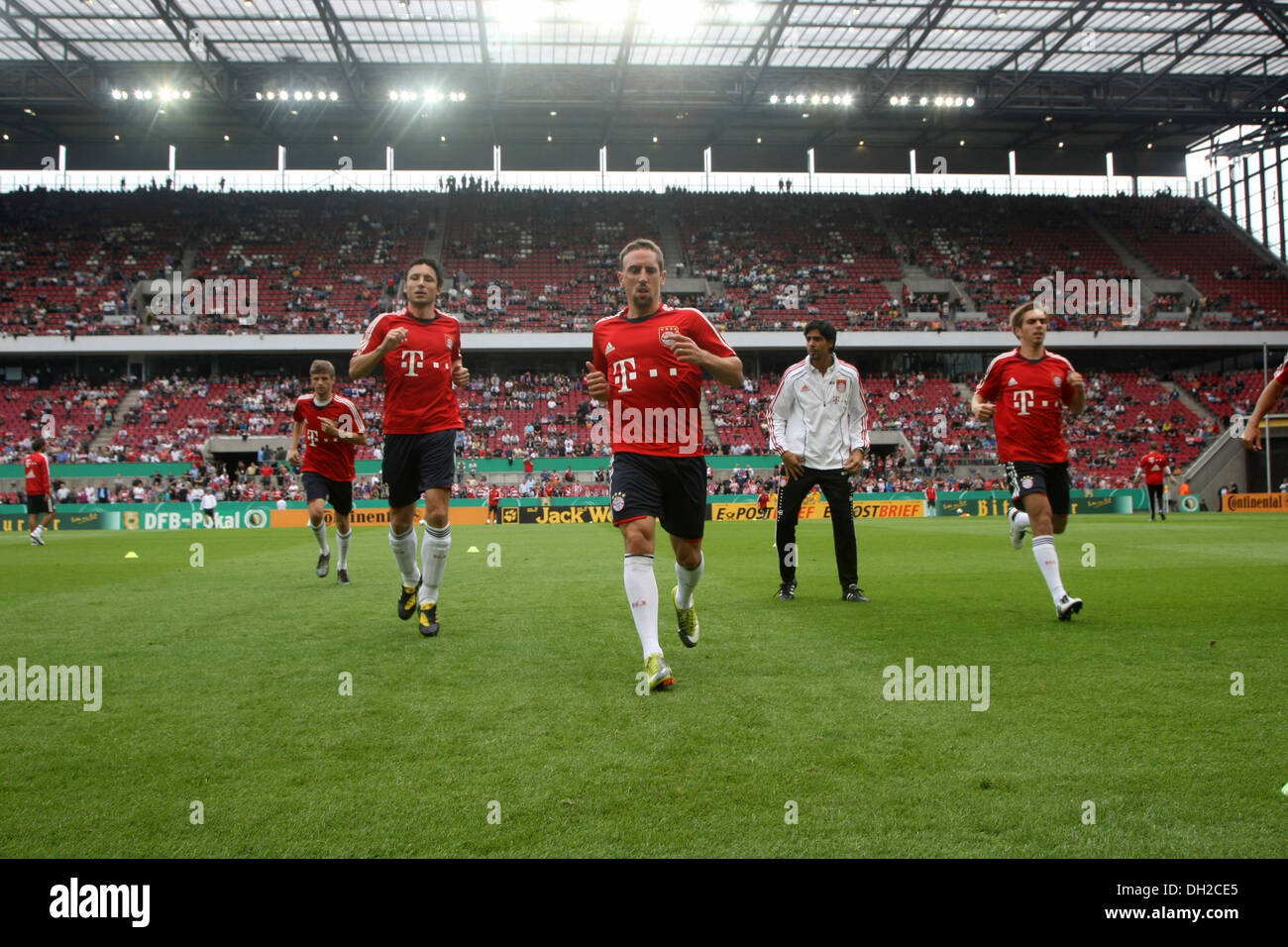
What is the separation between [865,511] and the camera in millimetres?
34938

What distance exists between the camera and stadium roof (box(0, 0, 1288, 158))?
36000 mm

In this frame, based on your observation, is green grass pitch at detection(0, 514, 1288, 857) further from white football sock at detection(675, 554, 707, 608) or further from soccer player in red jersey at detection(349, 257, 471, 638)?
soccer player in red jersey at detection(349, 257, 471, 638)

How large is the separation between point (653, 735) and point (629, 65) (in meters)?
42.6

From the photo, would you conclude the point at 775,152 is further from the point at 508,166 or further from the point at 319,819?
the point at 319,819

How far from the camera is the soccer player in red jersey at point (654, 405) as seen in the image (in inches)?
198

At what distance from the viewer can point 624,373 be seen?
210 inches

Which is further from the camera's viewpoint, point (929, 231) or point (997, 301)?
point (929, 231)

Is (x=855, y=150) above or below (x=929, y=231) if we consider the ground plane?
above

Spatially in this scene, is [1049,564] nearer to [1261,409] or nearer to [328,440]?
[1261,409]

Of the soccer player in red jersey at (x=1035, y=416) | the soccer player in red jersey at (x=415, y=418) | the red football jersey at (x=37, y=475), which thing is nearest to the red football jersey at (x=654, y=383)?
the soccer player in red jersey at (x=415, y=418)
